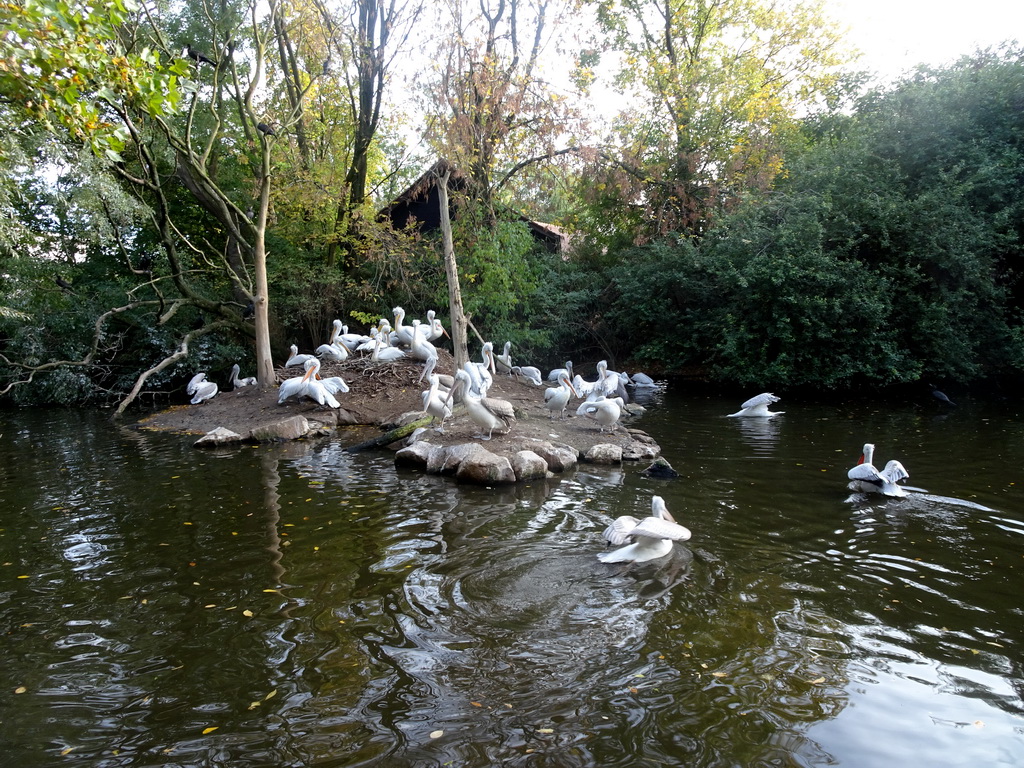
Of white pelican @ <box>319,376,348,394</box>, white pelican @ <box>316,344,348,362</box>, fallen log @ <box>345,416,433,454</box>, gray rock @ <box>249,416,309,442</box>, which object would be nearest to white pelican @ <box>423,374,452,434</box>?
fallen log @ <box>345,416,433,454</box>

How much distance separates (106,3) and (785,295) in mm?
14286

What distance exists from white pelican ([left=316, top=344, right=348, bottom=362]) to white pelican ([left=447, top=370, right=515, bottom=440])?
6.06 metres

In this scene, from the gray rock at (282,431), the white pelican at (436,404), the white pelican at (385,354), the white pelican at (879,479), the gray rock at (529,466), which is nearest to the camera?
the white pelican at (879,479)

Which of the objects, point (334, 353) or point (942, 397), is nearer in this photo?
point (942, 397)

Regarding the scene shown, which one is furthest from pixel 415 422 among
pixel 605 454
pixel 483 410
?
pixel 605 454

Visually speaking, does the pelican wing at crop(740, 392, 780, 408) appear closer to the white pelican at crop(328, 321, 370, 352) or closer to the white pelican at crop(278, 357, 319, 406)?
the white pelican at crop(278, 357, 319, 406)

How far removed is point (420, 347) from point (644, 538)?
927 centimetres

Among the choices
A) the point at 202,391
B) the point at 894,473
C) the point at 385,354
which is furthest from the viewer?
the point at 202,391

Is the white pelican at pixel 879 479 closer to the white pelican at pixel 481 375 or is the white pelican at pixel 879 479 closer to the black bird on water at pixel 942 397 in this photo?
the white pelican at pixel 481 375

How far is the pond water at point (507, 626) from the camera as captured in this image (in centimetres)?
310

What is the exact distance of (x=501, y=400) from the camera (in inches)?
406

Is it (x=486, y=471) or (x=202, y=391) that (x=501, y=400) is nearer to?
(x=486, y=471)

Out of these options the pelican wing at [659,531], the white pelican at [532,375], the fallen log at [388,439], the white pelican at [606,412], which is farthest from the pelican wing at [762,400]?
the pelican wing at [659,531]

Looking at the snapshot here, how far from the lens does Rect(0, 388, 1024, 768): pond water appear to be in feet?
10.2
